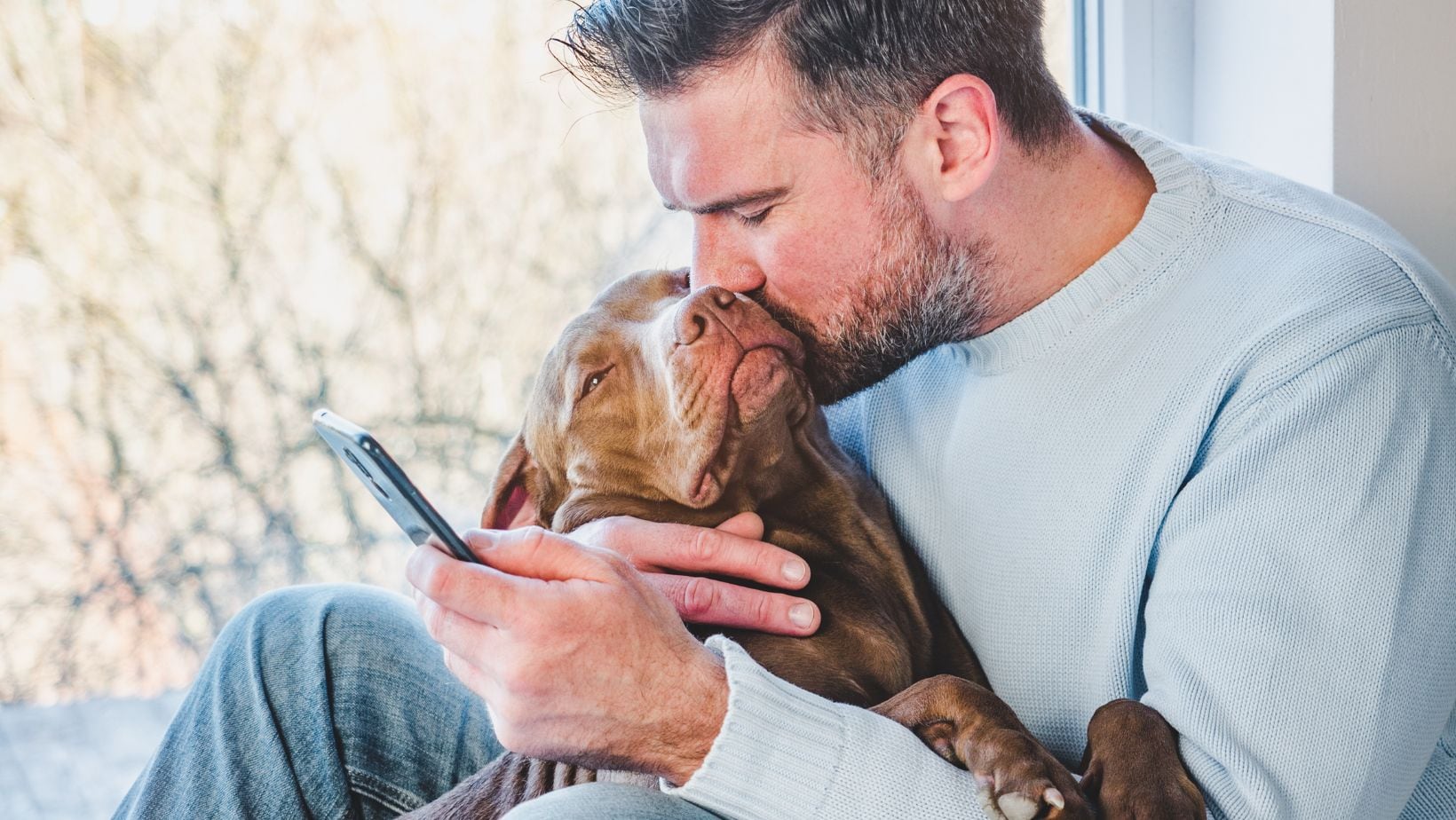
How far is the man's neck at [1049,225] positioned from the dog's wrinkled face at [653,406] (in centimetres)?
34

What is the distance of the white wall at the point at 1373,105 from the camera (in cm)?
216

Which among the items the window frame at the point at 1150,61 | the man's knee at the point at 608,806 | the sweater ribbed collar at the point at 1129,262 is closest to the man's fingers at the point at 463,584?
the man's knee at the point at 608,806

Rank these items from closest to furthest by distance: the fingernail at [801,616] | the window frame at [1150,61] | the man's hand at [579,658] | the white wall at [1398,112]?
the man's hand at [579,658]
the fingernail at [801,616]
the white wall at [1398,112]
the window frame at [1150,61]

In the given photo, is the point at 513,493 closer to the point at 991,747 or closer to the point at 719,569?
the point at 719,569

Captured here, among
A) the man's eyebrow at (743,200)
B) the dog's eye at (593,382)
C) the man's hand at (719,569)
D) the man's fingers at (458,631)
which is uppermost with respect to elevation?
the man's eyebrow at (743,200)

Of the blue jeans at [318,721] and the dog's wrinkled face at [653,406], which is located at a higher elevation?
the dog's wrinkled face at [653,406]

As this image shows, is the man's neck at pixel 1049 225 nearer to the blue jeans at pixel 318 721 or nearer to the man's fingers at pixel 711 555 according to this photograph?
the man's fingers at pixel 711 555

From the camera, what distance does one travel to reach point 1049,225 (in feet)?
6.47

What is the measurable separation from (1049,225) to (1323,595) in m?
0.72

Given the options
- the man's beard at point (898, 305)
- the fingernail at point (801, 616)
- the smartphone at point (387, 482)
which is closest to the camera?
the smartphone at point (387, 482)

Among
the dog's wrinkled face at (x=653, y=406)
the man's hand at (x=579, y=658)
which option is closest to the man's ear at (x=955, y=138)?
the dog's wrinkled face at (x=653, y=406)

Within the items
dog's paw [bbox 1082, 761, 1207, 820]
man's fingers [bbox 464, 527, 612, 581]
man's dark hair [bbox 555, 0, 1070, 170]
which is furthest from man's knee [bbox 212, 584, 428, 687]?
dog's paw [bbox 1082, 761, 1207, 820]

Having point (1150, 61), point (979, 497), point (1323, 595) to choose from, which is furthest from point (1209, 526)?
point (1150, 61)

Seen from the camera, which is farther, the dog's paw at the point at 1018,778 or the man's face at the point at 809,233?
the man's face at the point at 809,233
